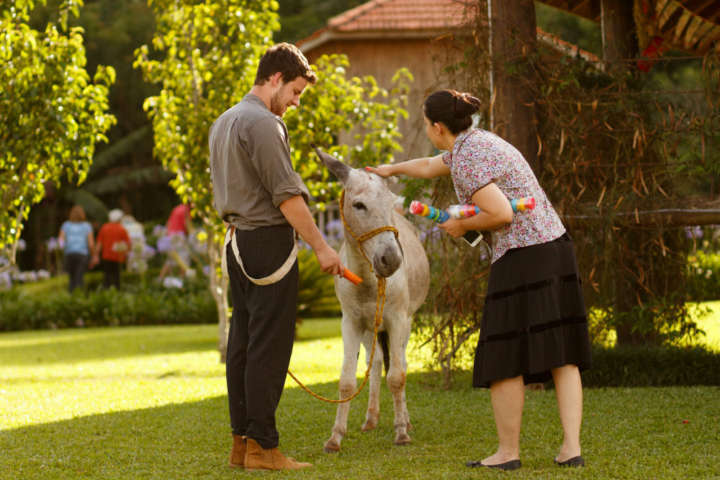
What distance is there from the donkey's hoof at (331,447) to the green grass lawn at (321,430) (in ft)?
0.21

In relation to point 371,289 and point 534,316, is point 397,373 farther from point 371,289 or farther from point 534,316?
point 534,316

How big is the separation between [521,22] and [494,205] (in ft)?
10.7

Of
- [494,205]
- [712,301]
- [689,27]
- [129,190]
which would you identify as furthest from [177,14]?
[129,190]

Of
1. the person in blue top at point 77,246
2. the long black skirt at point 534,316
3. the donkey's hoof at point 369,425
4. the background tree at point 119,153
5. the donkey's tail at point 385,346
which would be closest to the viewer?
the long black skirt at point 534,316

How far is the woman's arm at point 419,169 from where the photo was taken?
→ 17.0 feet

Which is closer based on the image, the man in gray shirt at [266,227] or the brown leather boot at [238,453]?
the man in gray shirt at [266,227]

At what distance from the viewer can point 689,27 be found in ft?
31.5

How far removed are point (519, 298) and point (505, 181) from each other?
60 centimetres

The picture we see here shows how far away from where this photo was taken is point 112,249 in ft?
61.4

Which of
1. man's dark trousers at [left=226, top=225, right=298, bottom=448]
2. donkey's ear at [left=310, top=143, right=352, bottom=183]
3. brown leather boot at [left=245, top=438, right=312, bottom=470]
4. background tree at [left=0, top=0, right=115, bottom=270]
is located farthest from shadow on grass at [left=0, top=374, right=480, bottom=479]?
background tree at [left=0, top=0, right=115, bottom=270]

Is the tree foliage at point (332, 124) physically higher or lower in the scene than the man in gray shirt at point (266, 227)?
higher

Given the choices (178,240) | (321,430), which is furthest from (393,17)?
(321,430)

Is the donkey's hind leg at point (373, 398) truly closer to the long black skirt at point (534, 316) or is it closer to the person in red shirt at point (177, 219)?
the long black skirt at point (534, 316)

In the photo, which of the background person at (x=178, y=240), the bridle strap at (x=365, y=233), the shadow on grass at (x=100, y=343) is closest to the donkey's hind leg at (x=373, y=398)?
the bridle strap at (x=365, y=233)
